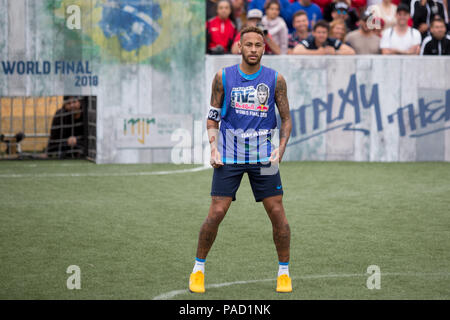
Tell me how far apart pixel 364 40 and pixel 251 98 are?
9704mm

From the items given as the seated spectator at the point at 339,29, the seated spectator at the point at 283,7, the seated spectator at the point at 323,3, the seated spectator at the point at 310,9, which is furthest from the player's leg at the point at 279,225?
the seated spectator at the point at 323,3

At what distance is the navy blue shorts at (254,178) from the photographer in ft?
20.4

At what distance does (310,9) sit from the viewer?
1625 cm

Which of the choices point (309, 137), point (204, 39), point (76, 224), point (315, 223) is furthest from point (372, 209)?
point (204, 39)

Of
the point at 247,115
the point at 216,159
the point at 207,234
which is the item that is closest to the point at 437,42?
the point at 247,115

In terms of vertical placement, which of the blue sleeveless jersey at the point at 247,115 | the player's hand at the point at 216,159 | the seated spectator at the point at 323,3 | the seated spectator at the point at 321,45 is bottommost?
the player's hand at the point at 216,159

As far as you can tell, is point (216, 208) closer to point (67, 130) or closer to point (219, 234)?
point (219, 234)

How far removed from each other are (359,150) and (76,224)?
288 inches

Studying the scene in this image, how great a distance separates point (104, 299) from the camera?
600cm

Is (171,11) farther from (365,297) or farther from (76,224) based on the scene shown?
(365,297)

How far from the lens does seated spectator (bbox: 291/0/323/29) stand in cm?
1619

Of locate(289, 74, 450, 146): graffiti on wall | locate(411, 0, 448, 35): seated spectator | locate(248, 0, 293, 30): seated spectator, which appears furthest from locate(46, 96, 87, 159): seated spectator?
locate(411, 0, 448, 35): seated spectator

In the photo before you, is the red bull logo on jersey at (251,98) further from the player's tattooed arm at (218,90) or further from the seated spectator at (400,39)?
the seated spectator at (400,39)

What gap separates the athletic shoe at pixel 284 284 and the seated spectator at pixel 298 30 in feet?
31.0
